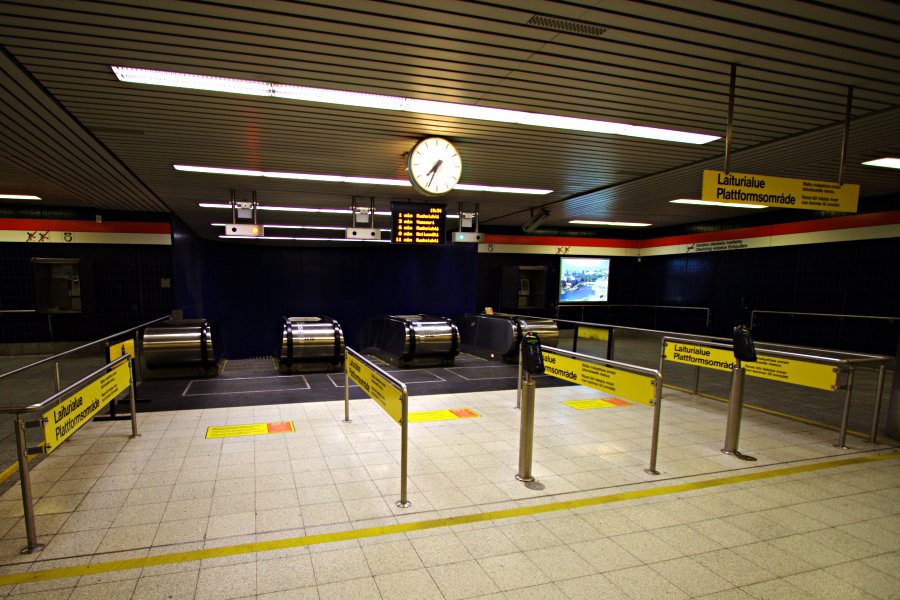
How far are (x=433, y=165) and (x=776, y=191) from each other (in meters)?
3.69

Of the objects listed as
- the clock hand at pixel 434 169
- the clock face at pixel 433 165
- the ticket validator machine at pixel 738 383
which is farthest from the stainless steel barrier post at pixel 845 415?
the clock hand at pixel 434 169

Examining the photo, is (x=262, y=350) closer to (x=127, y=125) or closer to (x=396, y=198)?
(x=396, y=198)

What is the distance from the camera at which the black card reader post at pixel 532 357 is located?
375cm

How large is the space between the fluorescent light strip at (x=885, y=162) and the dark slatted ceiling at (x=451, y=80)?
227 mm

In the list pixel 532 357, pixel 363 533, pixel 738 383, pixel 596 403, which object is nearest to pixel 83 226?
pixel 363 533

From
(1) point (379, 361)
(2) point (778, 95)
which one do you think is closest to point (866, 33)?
(2) point (778, 95)

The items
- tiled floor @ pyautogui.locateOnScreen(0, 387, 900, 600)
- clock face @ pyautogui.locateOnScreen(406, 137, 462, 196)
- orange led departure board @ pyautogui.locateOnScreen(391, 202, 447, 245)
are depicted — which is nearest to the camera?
tiled floor @ pyautogui.locateOnScreen(0, 387, 900, 600)

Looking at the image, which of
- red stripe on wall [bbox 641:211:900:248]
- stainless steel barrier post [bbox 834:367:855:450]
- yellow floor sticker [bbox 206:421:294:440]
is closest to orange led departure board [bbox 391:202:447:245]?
yellow floor sticker [bbox 206:421:294:440]

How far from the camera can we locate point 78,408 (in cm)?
338

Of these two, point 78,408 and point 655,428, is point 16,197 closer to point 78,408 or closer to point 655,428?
point 78,408

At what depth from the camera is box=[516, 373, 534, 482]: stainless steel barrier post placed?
366 centimetres

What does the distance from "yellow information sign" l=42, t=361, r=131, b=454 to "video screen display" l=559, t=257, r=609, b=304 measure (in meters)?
12.0

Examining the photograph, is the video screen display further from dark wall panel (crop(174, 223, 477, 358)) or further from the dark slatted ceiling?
the dark slatted ceiling

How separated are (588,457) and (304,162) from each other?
5.28m
